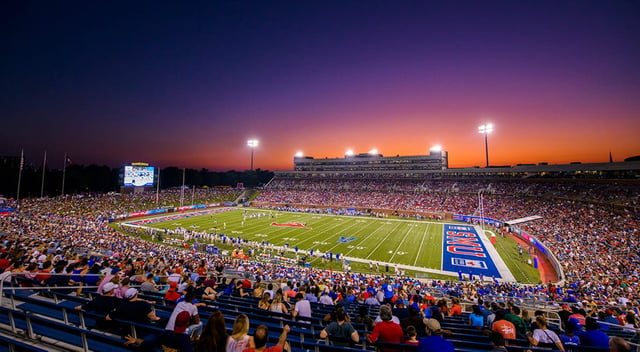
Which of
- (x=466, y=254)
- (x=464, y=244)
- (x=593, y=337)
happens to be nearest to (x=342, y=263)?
(x=466, y=254)

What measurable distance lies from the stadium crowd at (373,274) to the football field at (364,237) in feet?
17.6

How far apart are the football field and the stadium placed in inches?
11.1

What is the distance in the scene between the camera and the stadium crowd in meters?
9.86

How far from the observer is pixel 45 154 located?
4238 cm

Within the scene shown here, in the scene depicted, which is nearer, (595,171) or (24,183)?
(595,171)

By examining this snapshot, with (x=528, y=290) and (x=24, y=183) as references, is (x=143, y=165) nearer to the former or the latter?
(x=24, y=183)

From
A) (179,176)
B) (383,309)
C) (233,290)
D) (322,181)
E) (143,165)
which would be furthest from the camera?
(179,176)

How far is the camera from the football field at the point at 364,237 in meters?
25.5

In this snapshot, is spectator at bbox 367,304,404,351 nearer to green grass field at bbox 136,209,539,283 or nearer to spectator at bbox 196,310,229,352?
spectator at bbox 196,310,229,352

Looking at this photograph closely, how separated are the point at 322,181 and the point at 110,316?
8032cm

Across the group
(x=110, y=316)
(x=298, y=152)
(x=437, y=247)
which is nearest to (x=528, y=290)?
(x=437, y=247)

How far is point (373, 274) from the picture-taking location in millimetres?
21938

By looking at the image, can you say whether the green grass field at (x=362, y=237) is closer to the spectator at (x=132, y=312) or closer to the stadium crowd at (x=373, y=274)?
the stadium crowd at (x=373, y=274)

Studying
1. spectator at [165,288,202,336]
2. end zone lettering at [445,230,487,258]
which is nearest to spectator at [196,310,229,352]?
spectator at [165,288,202,336]
